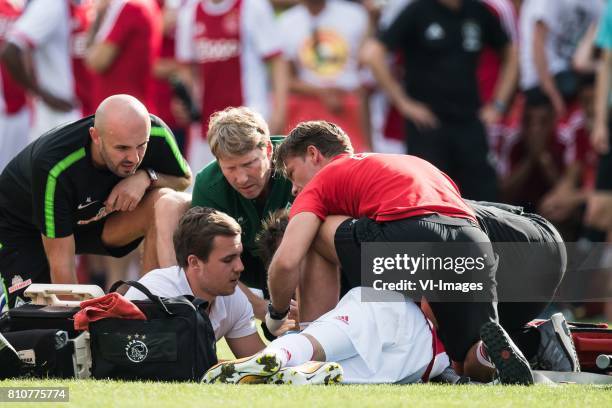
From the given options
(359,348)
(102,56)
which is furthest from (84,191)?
(102,56)

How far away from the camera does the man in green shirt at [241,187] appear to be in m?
7.64

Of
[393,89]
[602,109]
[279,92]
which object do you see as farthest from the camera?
[279,92]

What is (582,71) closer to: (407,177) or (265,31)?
(265,31)

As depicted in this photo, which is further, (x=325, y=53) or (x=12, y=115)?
(x=12, y=115)

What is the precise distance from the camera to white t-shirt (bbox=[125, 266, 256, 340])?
692 cm

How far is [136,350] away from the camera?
6441 millimetres

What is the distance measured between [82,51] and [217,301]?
624 cm

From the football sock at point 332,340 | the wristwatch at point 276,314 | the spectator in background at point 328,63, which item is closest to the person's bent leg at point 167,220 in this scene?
the wristwatch at point 276,314

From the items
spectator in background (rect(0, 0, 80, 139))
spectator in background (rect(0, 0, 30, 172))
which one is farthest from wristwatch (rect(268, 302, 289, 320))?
spectator in background (rect(0, 0, 30, 172))

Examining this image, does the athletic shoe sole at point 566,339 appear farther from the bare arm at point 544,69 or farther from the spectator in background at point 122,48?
the spectator in background at point 122,48

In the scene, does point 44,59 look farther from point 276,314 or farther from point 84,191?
point 276,314

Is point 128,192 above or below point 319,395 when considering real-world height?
above

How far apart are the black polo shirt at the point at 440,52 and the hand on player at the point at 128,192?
13.7ft

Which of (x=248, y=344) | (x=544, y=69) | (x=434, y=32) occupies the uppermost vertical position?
(x=434, y=32)
